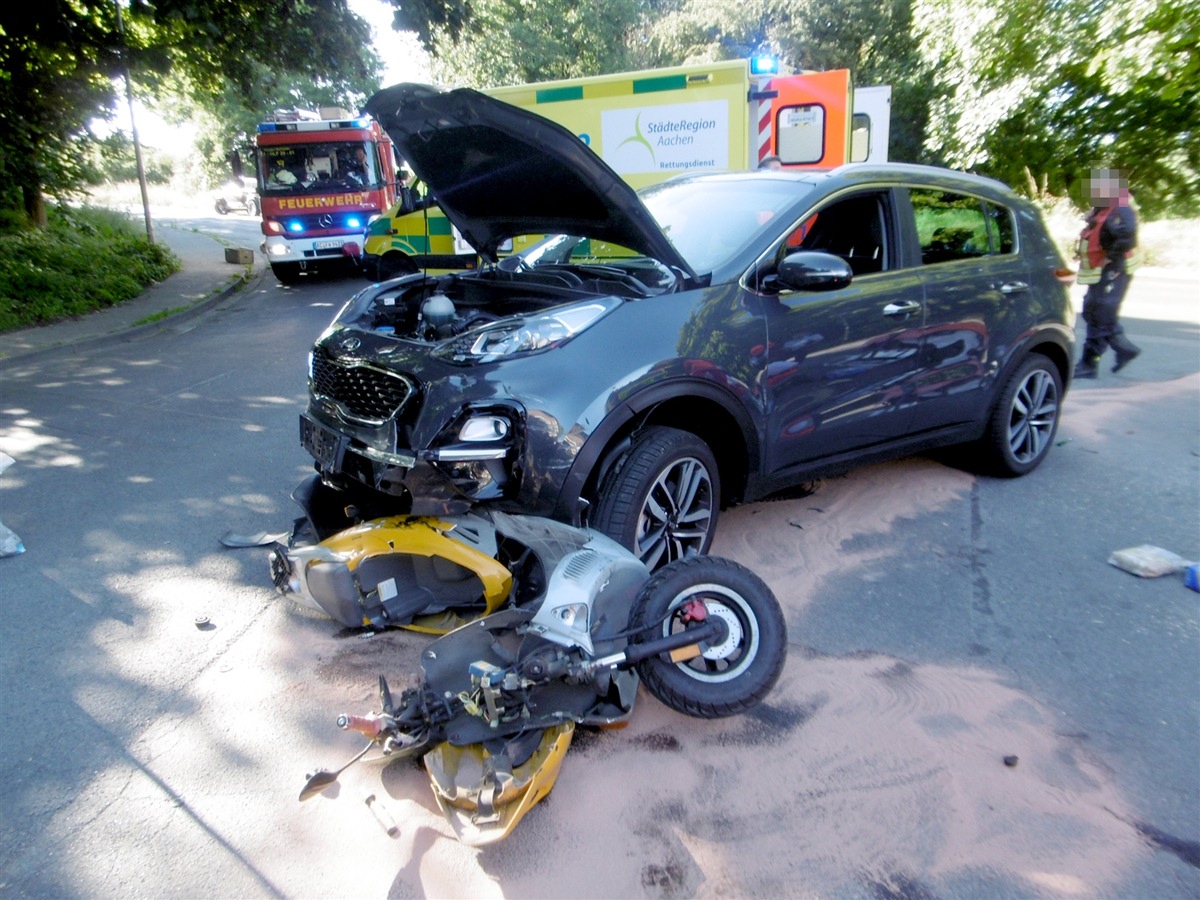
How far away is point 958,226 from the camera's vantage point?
16.6 ft

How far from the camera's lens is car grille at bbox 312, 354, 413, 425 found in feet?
11.6

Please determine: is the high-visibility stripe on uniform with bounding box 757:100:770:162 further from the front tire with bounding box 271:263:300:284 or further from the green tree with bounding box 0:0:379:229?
the front tire with bounding box 271:263:300:284

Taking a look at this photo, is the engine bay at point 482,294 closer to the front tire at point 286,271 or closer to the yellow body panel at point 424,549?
the yellow body panel at point 424,549

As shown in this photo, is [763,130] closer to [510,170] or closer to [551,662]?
[510,170]

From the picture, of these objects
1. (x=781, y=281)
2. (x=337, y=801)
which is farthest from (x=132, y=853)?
(x=781, y=281)

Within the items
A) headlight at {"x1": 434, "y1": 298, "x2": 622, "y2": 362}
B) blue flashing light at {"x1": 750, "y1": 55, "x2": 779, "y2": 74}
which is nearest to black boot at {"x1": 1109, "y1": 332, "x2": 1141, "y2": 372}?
blue flashing light at {"x1": 750, "y1": 55, "x2": 779, "y2": 74}

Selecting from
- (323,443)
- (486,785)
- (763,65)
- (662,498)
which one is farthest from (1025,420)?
(763,65)

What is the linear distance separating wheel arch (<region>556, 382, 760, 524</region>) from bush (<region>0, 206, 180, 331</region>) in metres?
11.1

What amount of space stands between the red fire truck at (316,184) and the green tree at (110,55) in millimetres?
964

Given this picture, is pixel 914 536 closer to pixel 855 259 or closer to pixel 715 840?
pixel 855 259

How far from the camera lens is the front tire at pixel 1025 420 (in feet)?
17.6

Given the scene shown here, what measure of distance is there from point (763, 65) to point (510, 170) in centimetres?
697

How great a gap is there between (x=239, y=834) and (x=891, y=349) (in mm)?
3615

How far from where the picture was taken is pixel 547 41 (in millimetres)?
29859
